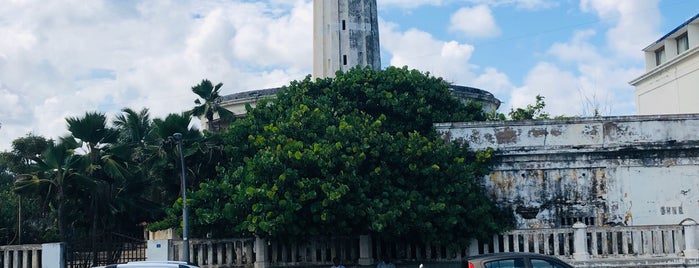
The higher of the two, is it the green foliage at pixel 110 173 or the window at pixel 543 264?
the green foliage at pixel 110 173

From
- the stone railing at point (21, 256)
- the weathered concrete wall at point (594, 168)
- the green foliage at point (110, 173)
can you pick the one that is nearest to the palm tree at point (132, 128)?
the green foliage at point (110, 173)

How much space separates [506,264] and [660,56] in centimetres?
2534

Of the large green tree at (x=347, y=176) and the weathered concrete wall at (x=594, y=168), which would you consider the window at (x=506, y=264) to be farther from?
the weathered concrete wall at (x=594, y=168)

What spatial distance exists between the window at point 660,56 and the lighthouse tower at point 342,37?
1295cm

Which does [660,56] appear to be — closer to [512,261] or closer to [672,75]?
[672,75]

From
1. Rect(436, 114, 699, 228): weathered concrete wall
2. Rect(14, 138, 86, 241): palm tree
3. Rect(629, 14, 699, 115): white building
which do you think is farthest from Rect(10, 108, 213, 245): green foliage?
Rect(629, 14, 699, 115): white building

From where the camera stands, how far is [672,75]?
33625 mm

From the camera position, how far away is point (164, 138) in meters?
23.2

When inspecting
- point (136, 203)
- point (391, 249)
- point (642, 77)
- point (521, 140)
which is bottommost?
point (391, 249)

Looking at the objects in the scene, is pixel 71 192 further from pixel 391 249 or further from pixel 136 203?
pixel 391 249

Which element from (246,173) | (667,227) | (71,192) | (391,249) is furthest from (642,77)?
(71,192)

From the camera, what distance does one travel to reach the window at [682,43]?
33125 mm

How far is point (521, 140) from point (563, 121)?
1299 mm

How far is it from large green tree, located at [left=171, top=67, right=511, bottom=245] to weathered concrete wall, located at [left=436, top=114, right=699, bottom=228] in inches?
26.9
